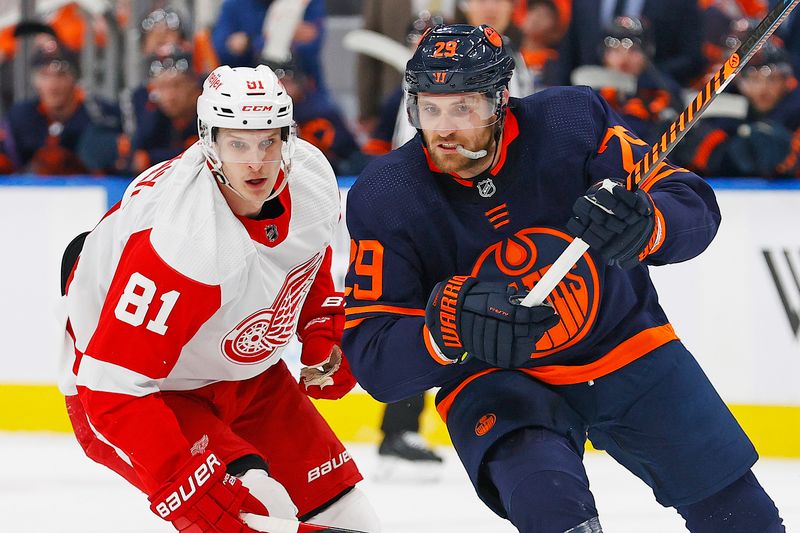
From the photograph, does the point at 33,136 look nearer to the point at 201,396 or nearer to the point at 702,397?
the point at 201,396

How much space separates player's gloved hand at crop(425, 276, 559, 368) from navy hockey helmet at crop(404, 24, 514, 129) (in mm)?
342

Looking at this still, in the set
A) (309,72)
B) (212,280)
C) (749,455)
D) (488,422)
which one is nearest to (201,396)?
(212,280)

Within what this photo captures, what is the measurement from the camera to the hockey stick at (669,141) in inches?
87.0

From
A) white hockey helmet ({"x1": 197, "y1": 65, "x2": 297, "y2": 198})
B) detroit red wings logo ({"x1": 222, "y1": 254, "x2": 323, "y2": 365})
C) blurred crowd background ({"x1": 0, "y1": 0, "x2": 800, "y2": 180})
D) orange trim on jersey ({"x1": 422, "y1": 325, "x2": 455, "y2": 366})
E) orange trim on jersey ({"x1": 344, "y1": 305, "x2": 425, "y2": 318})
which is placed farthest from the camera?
blurred crowd background ({"x1": 0, "y1": 0, "x2": 800, "y2": 180})

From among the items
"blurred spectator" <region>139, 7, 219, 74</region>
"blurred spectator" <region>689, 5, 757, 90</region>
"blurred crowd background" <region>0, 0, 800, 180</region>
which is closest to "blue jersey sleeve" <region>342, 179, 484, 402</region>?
"blurred crowd background" <region>0, 0, 800, 180</region>

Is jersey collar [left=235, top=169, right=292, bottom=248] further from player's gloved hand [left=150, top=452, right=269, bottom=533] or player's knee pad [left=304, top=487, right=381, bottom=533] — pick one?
player's knee pad [left=304, top=487, right=381, bottom=533]

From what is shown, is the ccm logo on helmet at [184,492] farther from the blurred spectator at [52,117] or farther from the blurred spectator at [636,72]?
the blurred spectator at [52,117]

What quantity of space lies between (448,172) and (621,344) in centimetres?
48

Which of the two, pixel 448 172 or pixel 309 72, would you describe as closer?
pixel 448 172

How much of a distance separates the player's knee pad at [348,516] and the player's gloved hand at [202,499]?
0.42 metres

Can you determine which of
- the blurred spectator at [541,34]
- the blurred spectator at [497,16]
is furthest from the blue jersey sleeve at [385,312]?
the blurred spectator at [541,34]

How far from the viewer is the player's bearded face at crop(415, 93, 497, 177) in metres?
2.37

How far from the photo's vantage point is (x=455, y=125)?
2.37 metres

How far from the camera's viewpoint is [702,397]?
248 centimetres
